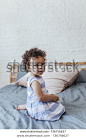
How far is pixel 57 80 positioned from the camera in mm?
1616

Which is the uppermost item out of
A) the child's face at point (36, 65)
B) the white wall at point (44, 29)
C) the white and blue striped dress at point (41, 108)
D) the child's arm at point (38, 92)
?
the white wall at point (44, 29)

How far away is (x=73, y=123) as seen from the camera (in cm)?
76

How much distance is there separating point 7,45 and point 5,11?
0.58 m

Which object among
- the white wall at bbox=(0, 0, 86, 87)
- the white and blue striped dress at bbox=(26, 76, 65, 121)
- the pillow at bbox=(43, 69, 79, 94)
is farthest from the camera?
the white wall at bbox=(0, 0, 86, 87)

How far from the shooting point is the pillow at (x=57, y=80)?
1521 millimetres

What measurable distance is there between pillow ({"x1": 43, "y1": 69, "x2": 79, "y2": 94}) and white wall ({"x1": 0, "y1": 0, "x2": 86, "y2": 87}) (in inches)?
21.1

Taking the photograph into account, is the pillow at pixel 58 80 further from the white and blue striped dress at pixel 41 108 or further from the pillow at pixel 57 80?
the white and blue striped dress at pixel 41 108

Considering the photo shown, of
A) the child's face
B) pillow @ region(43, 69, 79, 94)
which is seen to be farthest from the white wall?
the child's face

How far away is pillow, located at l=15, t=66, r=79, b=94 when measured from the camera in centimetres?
→ 152

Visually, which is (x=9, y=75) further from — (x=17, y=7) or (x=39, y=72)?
(x=39, y=72)

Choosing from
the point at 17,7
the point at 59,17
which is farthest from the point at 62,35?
the point at 17,7

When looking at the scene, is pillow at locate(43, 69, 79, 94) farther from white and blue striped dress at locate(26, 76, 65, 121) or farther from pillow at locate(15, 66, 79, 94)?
white and blue striped dress at locate(26, 76, 65, 121)

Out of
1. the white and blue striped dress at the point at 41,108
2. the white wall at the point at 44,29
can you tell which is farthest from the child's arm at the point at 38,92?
the white wall at the point at 44,29

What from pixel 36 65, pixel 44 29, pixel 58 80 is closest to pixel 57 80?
pixel 58 80
